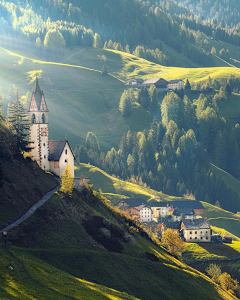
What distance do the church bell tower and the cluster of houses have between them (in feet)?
223

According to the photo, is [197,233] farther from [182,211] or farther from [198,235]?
[182,211]

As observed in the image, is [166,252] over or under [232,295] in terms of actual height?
over

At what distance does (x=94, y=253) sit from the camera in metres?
69.2

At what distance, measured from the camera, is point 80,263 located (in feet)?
212

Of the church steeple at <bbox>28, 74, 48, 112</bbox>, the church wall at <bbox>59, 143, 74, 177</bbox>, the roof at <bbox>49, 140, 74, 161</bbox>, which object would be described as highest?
the church steeple at <bbox>28, 74, 48, 112</bbox>

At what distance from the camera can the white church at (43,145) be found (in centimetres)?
9350

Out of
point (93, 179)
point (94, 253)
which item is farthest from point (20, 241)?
point (93, 179)

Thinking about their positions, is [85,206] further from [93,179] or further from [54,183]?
[93,179]

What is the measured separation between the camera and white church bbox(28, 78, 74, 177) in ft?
307

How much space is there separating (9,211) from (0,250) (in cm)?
1551

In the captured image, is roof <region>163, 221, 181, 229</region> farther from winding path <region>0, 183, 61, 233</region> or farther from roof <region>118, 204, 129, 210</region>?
winding path <region>0, 183, 61, 233</region>

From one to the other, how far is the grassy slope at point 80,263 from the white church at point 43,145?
894 centimetres

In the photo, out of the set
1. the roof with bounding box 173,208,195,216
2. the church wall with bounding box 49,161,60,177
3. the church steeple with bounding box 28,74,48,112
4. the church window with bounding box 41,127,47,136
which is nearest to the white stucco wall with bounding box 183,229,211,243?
the roof with bounding box 173,208,195,216

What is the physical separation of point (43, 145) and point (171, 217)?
4018 inches
